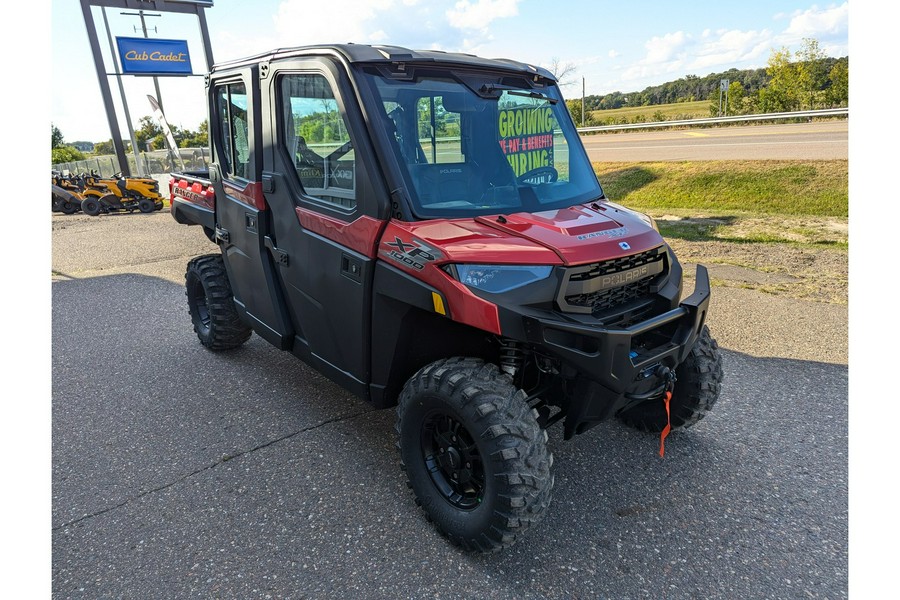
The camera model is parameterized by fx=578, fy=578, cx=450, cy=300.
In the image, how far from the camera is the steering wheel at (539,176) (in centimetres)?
298

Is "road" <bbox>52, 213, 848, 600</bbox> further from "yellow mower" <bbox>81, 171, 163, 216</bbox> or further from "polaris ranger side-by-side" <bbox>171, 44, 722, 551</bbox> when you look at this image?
"yellow mower" <bbox>81, 171, 163, 216</bbox>

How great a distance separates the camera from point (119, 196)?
14484 mm

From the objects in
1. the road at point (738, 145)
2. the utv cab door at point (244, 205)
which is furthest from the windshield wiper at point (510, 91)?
the road at point (738, 145)

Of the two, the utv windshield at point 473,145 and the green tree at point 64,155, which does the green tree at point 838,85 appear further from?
the green tree at point 64,155

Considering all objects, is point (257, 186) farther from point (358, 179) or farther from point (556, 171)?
point (556, 171)

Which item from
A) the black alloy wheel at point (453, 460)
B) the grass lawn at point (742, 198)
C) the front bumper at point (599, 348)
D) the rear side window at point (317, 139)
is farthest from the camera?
the grass lawn at point (742, 198)

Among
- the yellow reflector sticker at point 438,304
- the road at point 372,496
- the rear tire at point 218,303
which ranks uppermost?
the yellow reflector sticker at point 438,304

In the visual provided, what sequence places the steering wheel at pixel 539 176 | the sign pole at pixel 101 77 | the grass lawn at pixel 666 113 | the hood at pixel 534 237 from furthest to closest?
the grass lawn at pixel 666 113 < the sign pole at pixel 101 77 < the steering wheel at pixel 539 176 < the hood at pixel 534 237

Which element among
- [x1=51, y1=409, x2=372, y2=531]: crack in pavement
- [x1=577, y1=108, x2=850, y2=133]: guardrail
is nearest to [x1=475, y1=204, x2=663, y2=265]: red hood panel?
→ [x1=51, y1=409, x2=372, y2=531]: crack in pavement

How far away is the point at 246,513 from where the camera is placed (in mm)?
2930

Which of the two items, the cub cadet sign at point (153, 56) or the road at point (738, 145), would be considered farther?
the cub cadet sign at point (153, 56)

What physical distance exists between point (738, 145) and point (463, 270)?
58.2 feet

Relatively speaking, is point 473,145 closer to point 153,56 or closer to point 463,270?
point 463,270

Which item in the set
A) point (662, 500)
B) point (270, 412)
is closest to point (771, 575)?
point (662, 500)
